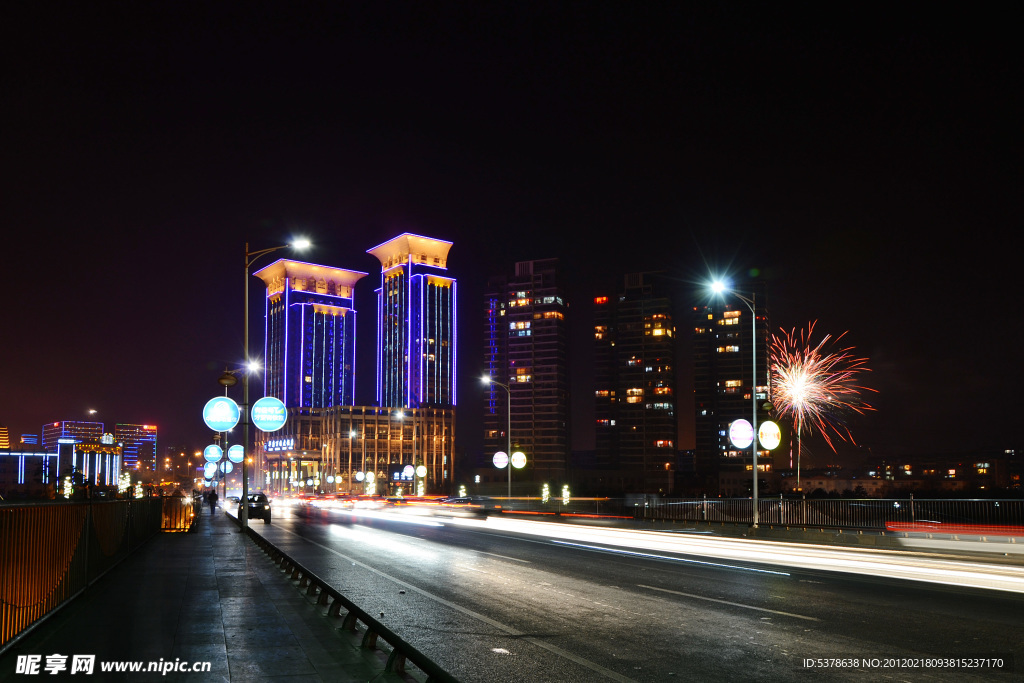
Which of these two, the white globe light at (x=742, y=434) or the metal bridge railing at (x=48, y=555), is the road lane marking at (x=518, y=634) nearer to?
the metal bridge railing at (x=48, y=555)

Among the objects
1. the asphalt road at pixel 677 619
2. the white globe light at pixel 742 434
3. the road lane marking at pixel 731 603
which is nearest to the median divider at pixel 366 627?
the asphalt road at pixel 677 619

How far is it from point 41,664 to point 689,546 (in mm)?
20944

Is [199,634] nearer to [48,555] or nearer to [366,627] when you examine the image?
[366,627]

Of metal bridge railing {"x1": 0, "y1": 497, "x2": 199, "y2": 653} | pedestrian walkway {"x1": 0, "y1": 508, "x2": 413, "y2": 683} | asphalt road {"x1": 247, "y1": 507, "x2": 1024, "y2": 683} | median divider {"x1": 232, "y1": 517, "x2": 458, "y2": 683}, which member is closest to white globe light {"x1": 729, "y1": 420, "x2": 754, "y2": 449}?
asphalt road {"x1": 247, "y1": 507, "x2": 1024, "y2": 683}

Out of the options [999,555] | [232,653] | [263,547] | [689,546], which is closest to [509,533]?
[689,546]

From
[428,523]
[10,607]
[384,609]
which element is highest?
[10,607]

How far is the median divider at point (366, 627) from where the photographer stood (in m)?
6.36

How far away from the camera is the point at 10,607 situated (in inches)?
364

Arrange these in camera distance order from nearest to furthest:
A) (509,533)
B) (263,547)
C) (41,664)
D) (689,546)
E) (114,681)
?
(114,681) < (41,664) < (263,547) < (689,546) < (509,533)

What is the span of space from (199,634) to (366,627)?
222 cm

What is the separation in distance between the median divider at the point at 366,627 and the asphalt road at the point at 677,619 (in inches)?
30.4

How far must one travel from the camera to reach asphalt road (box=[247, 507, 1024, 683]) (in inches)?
354

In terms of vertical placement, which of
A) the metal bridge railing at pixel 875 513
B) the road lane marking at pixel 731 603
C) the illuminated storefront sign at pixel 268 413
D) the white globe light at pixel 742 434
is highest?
the illuminated storefront sign at pixel 268 413

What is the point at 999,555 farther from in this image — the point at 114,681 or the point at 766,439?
the point at 114,681
